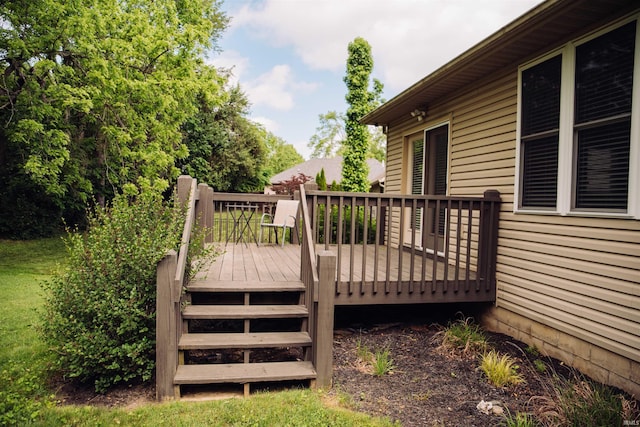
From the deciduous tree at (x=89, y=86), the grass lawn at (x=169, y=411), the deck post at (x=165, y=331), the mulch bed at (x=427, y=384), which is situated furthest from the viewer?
the deciduous tree at (x=89, y=86)

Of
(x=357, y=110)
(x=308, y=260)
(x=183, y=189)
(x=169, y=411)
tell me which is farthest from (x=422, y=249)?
(x=357, y=110)

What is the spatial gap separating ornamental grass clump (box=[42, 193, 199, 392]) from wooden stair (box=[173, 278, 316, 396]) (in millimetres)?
345

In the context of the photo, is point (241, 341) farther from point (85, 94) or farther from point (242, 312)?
point (85, 94)

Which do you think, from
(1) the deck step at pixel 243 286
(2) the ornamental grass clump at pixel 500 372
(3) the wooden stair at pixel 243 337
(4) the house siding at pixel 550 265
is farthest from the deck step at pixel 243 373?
(4) the house siding at pixel 550 265

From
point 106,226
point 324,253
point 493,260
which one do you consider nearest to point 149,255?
point 106,226

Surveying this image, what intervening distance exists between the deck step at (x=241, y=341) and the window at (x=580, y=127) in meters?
2.55

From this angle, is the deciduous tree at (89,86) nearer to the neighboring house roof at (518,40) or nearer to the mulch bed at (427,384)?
the mulch bed at (427,384)

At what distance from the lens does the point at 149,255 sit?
3000 mm

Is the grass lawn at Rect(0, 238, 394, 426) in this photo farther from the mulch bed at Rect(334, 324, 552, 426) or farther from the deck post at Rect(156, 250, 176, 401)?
the mulch bed at Rect(334, 324, 552, 426)

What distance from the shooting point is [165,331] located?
2797 millimetres

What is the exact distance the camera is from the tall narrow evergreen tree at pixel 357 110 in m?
14.5

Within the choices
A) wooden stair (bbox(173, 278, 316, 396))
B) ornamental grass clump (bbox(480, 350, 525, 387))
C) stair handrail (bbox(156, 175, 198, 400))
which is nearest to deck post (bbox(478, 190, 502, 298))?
ornamental grass clump (bbox(480, 350, 525, 387))

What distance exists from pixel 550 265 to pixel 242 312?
281 centimetres

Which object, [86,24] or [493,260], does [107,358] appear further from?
[86,24]
